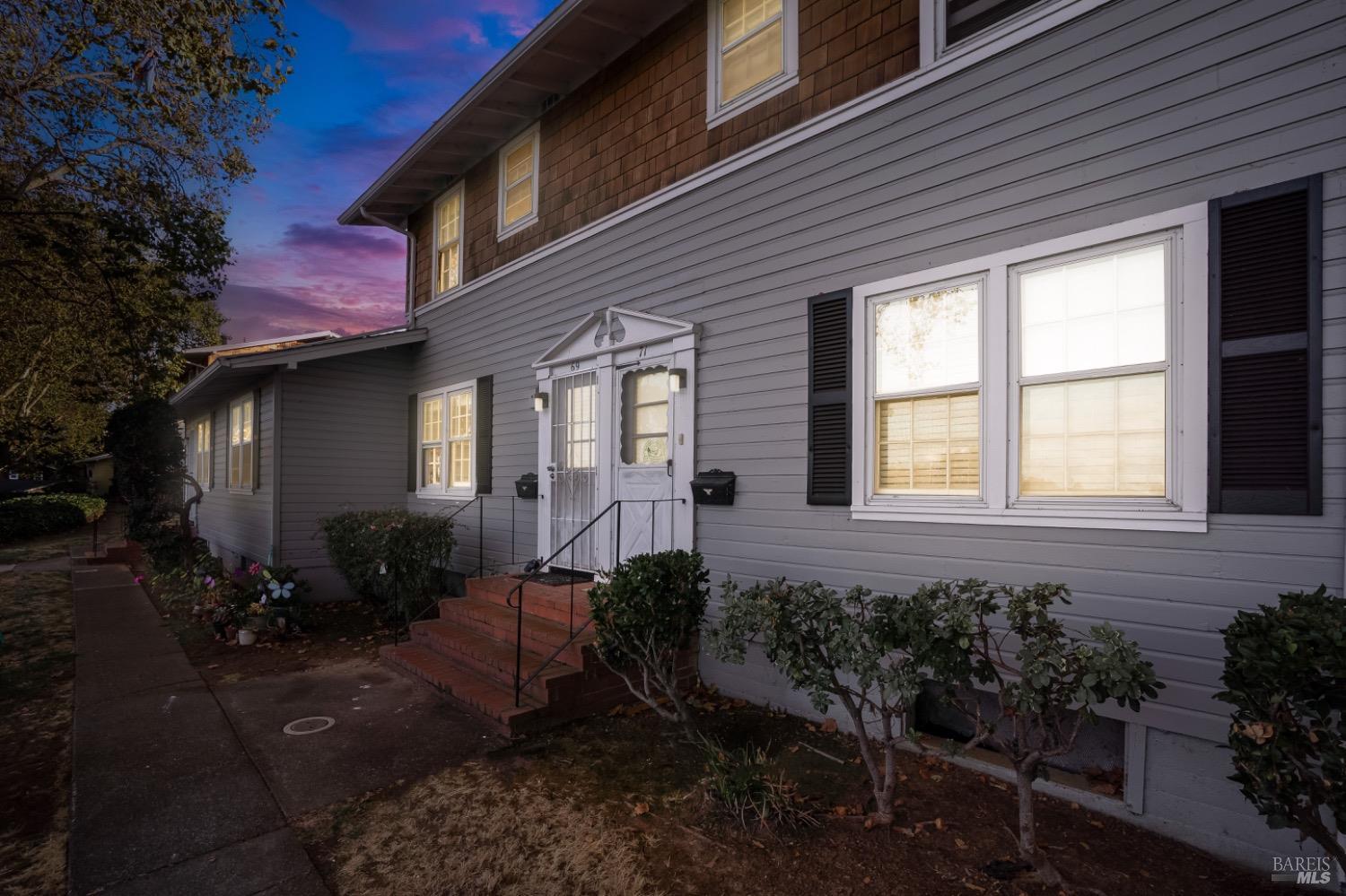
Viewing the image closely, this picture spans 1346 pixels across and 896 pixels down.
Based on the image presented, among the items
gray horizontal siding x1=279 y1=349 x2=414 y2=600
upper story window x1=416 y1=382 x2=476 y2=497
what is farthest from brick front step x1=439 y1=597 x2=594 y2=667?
gray horizontal siding x1=279 y1=349 x2=414 y2=600

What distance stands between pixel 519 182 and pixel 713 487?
17.0ft

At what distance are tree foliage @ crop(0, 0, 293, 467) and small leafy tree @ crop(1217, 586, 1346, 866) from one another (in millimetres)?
8606

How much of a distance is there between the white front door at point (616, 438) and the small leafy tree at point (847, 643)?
6.16ft

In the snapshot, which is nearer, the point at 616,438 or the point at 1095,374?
the point at 1095,374

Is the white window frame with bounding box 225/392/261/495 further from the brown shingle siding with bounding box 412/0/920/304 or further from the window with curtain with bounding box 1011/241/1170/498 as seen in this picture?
the window with curtain with bounding box 1011/241/1170/498

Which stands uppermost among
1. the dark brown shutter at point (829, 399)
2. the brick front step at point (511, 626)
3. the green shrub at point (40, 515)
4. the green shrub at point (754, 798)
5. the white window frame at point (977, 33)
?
the white window frame at point (977, 33)

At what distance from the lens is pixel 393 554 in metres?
7.07

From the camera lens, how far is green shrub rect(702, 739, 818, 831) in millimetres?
3186

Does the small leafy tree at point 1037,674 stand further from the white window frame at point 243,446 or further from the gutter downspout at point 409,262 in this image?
the white window frame at point 243,446

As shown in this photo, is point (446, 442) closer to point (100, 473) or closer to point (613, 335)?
point (613, 335)

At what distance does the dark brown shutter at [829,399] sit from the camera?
443cm

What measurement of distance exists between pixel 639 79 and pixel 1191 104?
4660mm

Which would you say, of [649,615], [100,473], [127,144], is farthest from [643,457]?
[100,473]

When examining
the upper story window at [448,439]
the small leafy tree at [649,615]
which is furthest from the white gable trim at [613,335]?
the small leafy tree at [649,615]
